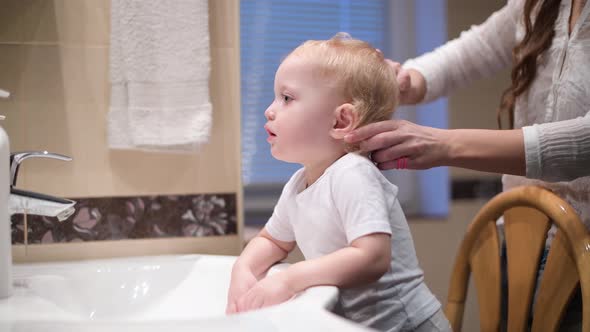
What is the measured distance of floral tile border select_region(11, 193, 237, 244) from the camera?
972mm

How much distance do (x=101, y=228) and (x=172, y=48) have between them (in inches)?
13.4

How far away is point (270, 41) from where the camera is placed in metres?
2.11

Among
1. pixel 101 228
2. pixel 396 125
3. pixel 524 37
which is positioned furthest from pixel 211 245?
pixel 524 37

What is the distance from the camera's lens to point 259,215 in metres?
1.99

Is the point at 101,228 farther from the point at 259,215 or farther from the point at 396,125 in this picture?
the point at 259,215

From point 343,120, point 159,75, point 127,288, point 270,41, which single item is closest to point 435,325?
point 343,120

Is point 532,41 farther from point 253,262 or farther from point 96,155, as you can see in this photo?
point 96,155

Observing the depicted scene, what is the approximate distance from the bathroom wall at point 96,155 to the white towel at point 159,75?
28 millimetres

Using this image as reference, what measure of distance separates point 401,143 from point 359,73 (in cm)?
11

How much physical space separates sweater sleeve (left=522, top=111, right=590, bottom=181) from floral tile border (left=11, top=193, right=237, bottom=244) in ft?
1.71

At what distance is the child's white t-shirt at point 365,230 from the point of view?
670 millimetres

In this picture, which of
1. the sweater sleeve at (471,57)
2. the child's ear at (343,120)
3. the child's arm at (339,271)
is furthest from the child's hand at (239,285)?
the sweater sleeve at (471,57)

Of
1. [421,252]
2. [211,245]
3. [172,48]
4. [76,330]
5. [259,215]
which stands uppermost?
[172,48]

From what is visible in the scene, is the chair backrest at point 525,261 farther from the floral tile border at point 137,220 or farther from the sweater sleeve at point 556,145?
the floral tile border at point 137,220
